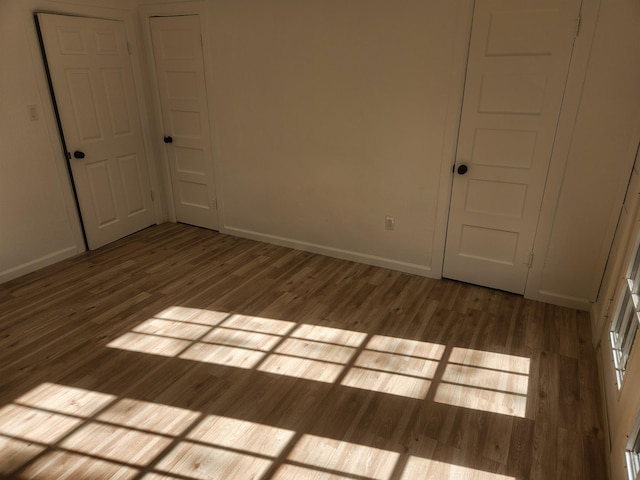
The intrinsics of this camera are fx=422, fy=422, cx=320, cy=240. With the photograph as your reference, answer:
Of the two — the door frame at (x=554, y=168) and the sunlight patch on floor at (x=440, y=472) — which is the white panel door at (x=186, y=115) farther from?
the sunlight patch on floor at (x=440, y=472)

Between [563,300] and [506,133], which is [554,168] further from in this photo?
[563,300]

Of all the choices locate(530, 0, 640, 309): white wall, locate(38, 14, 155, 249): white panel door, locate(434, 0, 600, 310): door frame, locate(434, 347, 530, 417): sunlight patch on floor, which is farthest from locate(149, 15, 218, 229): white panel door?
locate(530, 0, 640, 309): white wall

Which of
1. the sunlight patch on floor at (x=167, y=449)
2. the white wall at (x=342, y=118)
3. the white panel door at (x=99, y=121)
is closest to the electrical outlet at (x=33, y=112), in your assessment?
the white panel door at (x=99, y=121)

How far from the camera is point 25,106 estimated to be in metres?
3.45

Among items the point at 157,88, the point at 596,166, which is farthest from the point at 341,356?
the point at 157,88

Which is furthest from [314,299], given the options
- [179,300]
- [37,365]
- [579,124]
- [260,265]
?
[579,124]

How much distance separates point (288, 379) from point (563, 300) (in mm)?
2211

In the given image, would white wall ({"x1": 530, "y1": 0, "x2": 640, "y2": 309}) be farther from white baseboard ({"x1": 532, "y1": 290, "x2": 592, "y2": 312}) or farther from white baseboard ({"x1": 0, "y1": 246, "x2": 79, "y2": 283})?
white baseboard ({"x1": 0, "y1": 246, "x2": 79, "y2": 283})

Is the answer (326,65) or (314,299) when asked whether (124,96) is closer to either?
(326,65)

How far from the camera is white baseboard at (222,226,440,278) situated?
378 centimetres

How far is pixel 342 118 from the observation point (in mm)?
3631

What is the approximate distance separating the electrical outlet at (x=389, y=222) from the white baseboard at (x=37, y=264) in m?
2.97

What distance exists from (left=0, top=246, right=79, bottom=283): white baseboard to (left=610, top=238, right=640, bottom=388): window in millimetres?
4369

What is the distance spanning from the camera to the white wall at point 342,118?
10.5 feet
